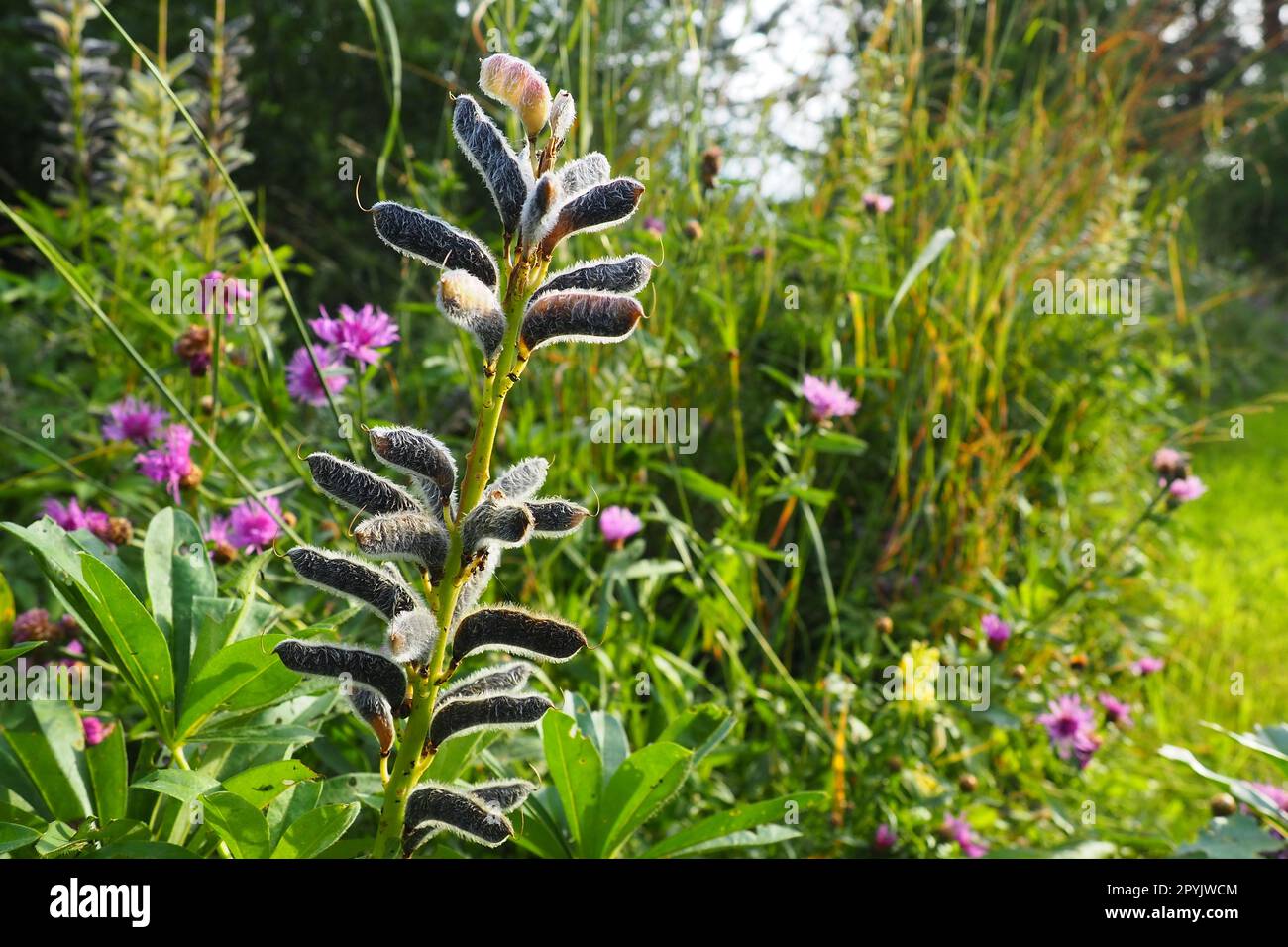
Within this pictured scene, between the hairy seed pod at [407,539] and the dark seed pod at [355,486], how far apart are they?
4cm

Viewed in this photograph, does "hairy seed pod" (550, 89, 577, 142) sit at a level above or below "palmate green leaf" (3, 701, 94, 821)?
above

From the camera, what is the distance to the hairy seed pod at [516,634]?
0.95 m

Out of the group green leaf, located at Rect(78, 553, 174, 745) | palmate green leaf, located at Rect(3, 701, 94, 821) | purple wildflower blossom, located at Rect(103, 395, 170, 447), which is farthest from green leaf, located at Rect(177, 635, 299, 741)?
purple wildflower blossom, located at Rect(103, 395, 170, 447)

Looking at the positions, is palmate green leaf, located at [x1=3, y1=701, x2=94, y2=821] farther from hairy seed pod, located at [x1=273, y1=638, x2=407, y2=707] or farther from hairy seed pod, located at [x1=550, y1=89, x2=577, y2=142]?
hairy seed pod, located at [x1=550, y1=89, x2=577, y2=142]

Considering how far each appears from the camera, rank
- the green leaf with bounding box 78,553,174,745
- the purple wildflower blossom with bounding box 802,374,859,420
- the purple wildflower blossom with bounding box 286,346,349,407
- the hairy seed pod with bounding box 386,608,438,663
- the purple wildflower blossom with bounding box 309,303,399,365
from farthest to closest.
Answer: the purple wildflower blossom with bounding box 802,374,859,420 → the purple wildflower blossom with bounding box 286,346,349,407 → the purple wildflower blossom with bounding box 309,303,399,365 → the green leaf with bounding box 78,553,174,745 → the hairy seed pod with bounding box 386,608,438,663

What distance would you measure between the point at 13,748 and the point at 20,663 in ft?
0.99

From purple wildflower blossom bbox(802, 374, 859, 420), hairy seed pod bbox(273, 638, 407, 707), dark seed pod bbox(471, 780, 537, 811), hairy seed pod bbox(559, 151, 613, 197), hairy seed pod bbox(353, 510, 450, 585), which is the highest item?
hairy seed pod bbox(559, 151, 613, 197)

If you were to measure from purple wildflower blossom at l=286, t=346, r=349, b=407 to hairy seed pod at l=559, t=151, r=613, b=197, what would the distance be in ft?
3.32

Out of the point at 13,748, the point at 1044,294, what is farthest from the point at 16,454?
the point at 1044,294

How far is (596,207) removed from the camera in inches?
36.8

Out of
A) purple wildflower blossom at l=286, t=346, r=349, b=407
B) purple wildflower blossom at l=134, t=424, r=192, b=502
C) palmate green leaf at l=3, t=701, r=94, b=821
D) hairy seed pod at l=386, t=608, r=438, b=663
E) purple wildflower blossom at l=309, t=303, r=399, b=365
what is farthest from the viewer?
purple wildflower blossom at l=286, t=346, r=349, b=407

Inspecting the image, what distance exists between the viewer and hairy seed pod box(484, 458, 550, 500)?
37.7 inches

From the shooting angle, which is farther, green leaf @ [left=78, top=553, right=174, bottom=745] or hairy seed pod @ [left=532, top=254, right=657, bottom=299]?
green leaf @ [left=78, top=553, right=174, bottom=745]
